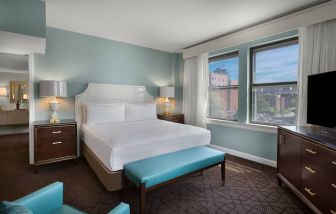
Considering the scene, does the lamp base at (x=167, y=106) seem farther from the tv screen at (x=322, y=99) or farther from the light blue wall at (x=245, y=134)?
the tv screen at (x=322, y=99)

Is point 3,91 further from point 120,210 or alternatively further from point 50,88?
point 120,210

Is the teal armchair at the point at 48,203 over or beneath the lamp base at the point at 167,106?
beneath

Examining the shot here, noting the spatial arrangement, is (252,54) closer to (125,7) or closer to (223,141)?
(223,141)

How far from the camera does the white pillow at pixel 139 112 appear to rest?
158 inches

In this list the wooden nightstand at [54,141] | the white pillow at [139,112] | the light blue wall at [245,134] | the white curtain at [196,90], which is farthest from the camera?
the white curtain at [196,90]

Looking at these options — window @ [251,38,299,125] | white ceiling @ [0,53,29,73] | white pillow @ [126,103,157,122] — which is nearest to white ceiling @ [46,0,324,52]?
window @ [251,38,299,125]

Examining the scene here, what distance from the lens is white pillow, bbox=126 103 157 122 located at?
402 centimetres

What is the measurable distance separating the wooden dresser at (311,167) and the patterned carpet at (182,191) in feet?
0.90

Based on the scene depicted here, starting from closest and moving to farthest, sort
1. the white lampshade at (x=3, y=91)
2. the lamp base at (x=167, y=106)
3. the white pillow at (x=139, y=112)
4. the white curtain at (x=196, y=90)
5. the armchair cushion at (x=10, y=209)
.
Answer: the armchair cushion at (x=10, y=209)
the white pillow at (x=139, y=112)
the white curtain at (x=196, y=90)
the lamp base at (x=167, y=106)
the white lampshade at (x=3, y=91)

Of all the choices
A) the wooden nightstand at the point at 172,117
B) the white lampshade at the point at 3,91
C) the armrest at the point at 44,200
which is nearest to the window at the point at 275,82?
the wooden nightstand at the point at 172,117

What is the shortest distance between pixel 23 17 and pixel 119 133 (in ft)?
7.42

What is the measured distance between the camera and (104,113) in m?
3.62

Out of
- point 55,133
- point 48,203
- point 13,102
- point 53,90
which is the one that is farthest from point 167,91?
point 13,102

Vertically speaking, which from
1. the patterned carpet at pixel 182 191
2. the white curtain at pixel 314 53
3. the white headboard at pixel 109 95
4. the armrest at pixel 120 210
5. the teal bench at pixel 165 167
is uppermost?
the white curtain at pixel 314 53
